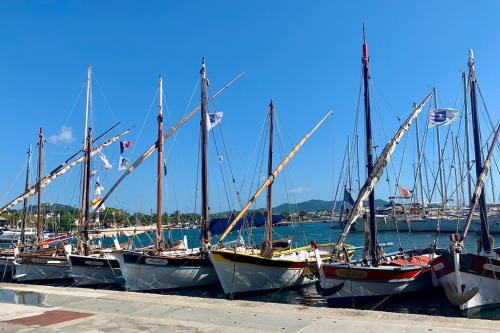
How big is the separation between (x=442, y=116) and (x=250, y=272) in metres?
13.6

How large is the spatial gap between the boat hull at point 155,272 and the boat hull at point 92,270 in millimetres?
3210

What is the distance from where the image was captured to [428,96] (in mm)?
23953

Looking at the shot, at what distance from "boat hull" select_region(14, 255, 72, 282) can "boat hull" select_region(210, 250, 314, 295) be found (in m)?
12.1

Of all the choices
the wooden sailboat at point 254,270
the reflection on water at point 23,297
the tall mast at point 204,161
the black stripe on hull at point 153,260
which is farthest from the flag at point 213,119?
the reflection on water at point 23,297

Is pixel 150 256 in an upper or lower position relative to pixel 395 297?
upper

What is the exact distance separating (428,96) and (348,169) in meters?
18.1

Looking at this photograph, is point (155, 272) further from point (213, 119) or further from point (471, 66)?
point (471, 66)

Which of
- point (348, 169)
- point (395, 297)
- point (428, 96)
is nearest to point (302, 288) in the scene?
point (395, 297)

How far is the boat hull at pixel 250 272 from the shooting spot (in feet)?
63.6

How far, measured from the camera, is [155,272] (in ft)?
69.7

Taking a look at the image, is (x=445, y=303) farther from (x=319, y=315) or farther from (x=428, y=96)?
(x=428, y=96)

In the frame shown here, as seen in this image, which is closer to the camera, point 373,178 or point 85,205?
point 373,178

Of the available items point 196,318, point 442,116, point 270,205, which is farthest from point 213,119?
point 196,318

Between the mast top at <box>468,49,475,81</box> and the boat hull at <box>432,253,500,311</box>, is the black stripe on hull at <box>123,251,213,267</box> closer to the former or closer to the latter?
the boat hull at <box>432,253,500,311</box>
